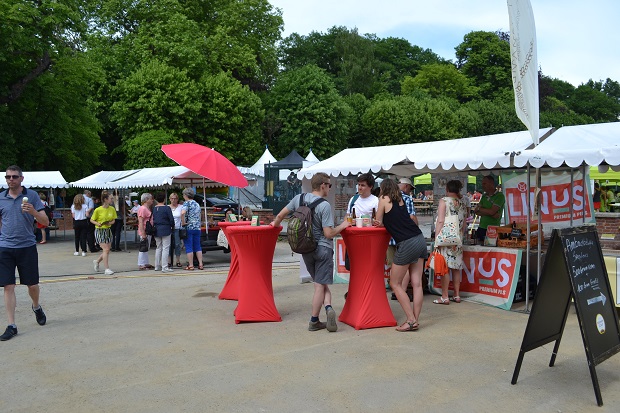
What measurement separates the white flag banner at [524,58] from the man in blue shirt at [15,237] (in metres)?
5.72

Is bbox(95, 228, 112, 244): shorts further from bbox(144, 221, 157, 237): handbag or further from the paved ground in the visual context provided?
the paved ground

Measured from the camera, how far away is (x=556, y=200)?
8.85 m

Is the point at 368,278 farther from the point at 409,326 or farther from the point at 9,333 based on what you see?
the point at 9,333

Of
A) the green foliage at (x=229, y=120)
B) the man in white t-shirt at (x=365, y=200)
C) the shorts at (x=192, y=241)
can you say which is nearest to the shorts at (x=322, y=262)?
the man in white t-shirt at (x=365, y=200)

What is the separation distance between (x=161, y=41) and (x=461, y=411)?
1278 inches

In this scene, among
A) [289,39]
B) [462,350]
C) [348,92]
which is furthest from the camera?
[289,39]

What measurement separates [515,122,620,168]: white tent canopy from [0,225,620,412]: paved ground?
1.96 meters

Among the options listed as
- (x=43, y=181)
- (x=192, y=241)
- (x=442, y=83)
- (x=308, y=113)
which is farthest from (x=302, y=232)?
(x=442, y=83)

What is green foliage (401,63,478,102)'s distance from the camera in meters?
58.5

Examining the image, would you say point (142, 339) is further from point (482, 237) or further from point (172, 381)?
point (482, 237)

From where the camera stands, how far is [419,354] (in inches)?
225

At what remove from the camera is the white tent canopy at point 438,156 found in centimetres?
773

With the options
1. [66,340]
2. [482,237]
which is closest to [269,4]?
[482,237]

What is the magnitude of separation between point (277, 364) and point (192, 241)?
7.20m
